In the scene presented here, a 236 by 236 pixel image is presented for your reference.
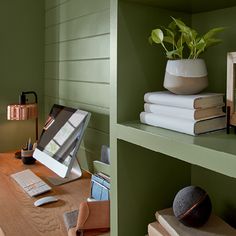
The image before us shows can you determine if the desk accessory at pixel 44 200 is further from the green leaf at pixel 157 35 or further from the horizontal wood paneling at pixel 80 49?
the green leaf at pixel 157 35

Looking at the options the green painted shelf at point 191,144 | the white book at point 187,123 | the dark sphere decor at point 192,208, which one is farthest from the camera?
the dark sphere decor at point 192,208

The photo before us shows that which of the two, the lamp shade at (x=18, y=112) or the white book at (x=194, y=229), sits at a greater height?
the lamp shade at (x=18, y=112)

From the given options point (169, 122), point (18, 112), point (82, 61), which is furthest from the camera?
point (18, 112)

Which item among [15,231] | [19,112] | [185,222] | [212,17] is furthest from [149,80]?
[19,112]

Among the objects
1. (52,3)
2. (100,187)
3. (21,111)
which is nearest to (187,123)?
(100,187)

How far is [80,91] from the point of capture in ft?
6.70

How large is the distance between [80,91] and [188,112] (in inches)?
54.1

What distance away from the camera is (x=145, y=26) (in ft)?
2.98

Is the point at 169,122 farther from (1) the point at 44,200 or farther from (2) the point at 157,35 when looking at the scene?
(1) the point at 44,200

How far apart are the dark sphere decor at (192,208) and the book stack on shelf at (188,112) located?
0.20 m

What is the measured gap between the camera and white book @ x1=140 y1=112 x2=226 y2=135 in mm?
729

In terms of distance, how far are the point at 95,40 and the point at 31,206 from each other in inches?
39.2

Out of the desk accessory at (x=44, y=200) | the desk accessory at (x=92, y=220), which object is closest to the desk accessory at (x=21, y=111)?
the desk accessory at (x=44, y=200)

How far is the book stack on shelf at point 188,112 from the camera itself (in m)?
0.73
